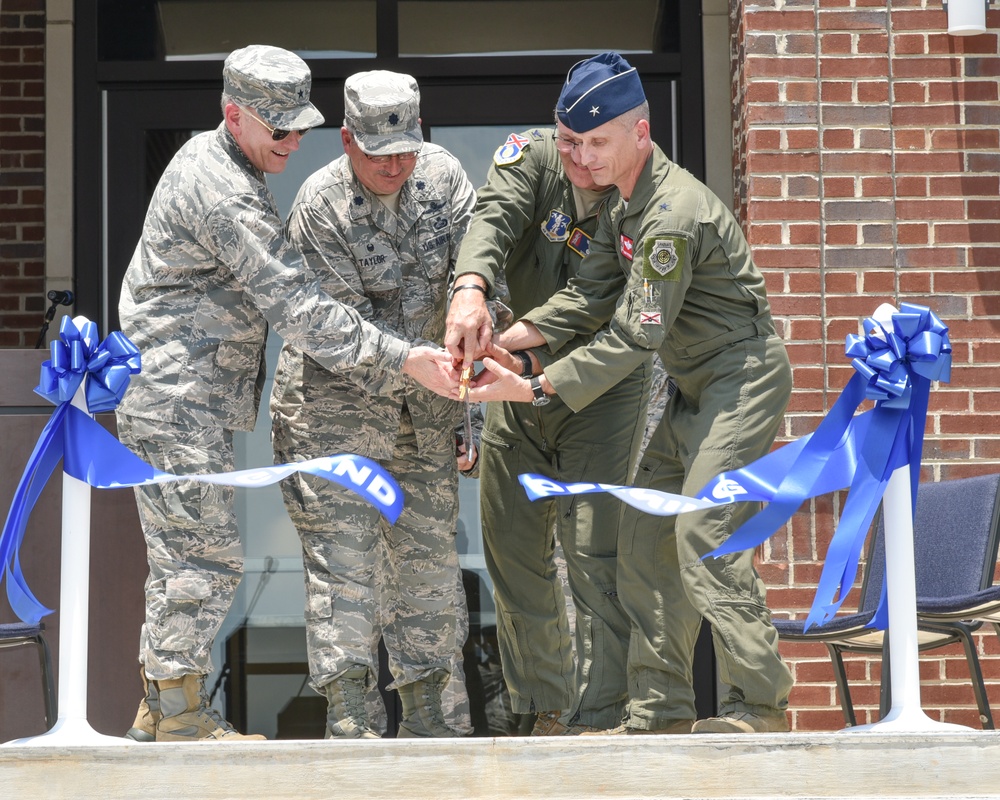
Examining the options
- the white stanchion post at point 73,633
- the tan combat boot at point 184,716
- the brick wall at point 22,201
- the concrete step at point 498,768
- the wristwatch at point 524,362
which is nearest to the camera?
the concrete step at point 498,768

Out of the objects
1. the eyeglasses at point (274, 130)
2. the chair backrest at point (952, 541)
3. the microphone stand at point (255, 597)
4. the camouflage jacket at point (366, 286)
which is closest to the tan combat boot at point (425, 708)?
the camouflage jacket at point (366, 286)

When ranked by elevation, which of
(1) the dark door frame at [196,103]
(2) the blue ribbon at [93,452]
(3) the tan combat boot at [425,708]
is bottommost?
(3) the tan combat boot at [425,708]

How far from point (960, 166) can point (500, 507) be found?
2350 millimetres

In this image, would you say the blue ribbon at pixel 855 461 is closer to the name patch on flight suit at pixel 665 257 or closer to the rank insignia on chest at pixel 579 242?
the name patch on flight suit at pixel 665 257

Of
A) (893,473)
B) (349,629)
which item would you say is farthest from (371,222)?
(893,473)

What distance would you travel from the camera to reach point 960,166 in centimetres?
536

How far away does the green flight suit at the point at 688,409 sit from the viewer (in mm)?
3617

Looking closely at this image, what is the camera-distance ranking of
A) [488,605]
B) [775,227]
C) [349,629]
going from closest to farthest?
1. [349,629]
2. [775,227]
3. [488,605]

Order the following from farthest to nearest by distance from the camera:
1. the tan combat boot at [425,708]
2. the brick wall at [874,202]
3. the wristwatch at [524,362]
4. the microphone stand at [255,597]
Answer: the microphone stand at [255,597] → the brick wall at [874,202] → the tan combat boot at [425,708] → the wristwatch at [524,362]

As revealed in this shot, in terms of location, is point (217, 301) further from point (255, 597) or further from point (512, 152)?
point (255, 597)

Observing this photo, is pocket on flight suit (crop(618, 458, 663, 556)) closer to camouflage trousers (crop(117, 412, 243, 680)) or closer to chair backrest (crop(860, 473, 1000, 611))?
chair backrest (crop(860, 473, 1000, 611))

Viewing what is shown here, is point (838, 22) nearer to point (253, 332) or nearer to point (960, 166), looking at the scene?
point (960, 166)

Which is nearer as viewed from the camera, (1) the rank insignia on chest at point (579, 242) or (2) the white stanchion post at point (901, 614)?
(2) the white stanchion post at point (901, 614)

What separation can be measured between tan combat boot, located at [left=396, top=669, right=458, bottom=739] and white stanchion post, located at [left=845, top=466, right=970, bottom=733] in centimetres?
141
